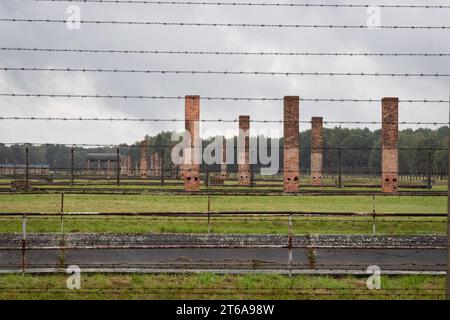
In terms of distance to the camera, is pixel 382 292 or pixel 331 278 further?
pixel 331 278

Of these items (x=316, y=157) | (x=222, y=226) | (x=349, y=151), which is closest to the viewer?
(x=222, y=226)

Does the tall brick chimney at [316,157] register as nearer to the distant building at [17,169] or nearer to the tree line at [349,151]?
the tree line at [349,151]

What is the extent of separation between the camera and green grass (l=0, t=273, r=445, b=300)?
5.50 meters

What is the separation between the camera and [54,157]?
122250 mm

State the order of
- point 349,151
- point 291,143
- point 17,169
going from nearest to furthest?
1. point 291,143
2. point 17,169
3. point 349,151

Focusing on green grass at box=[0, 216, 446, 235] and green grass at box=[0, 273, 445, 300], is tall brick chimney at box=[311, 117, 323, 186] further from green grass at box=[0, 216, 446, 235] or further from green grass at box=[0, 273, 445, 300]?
green grass at box=[0, 273, 445, 300]

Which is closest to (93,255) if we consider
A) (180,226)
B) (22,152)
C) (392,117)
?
(180,226)

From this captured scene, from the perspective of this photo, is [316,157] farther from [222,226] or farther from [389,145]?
[222,226]

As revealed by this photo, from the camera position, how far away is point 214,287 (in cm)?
562

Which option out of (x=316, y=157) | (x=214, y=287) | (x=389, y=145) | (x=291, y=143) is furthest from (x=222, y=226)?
(x=316, y=157)

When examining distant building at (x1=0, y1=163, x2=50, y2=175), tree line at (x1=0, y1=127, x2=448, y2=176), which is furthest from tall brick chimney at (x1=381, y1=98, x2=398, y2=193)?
distant building at (x1=0, y1=163, x2=50, y2=175)

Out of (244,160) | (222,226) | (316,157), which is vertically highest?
(316,157)

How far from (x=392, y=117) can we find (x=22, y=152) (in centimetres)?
10793
